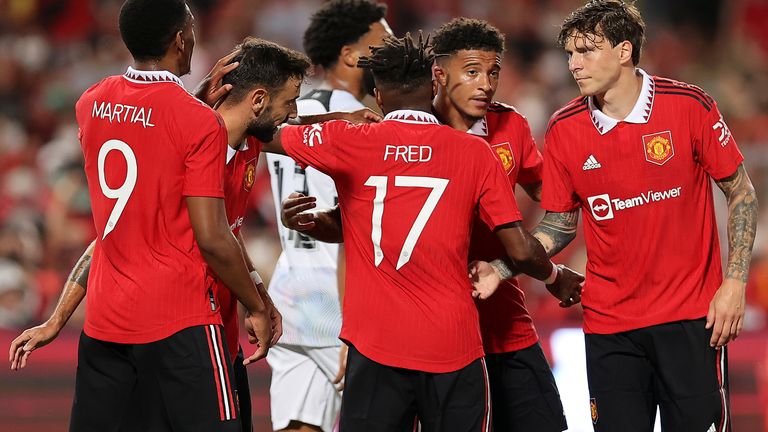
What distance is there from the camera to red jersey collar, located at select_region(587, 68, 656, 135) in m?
4.69

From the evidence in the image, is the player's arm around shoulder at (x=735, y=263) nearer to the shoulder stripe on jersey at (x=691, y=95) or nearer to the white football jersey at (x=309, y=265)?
the shoulder stripe on jersey at (x=691, y=95)

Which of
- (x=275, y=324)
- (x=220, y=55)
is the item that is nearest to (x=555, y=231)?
(x=275, y=324)

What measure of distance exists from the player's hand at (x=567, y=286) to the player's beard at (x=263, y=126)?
136cm

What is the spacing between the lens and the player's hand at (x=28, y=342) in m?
4.59

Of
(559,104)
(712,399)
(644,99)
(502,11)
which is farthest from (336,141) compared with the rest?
(502,11)

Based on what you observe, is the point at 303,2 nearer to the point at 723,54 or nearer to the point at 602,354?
the point at 723,54

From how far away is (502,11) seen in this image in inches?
515

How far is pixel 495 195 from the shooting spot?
4.33m

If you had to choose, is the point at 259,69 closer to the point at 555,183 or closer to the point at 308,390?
the point at 555,183

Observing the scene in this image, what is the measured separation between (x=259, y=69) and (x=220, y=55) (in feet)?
27.1

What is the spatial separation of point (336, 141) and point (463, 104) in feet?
2.43

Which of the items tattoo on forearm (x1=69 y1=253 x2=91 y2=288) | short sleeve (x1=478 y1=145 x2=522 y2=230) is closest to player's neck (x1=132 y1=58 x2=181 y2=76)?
tattoo on forearm (x1=69 y1=253 x2=91 y2=288)

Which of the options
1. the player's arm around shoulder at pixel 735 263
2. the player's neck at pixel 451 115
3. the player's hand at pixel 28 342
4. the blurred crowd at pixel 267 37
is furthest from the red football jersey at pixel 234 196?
the blurred crowd at pixel 267 37

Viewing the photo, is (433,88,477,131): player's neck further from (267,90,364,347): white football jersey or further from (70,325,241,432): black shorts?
(70,325,241,432): black shorts
